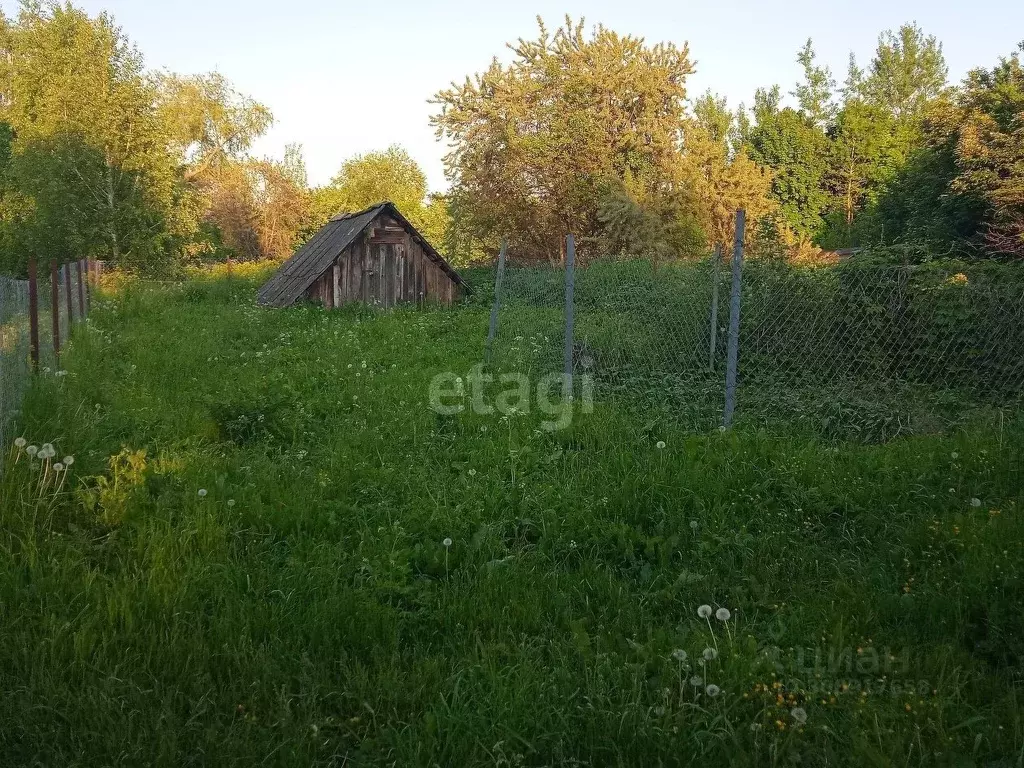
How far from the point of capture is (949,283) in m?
7.27

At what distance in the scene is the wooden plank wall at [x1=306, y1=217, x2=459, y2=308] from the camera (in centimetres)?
1705

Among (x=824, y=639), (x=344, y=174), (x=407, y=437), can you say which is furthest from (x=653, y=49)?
(x=344, y=174)

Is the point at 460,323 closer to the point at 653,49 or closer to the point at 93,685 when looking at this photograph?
the point at 93,685

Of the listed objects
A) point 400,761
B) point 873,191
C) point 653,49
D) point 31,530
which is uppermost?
point 653,49

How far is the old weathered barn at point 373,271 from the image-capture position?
16906mm

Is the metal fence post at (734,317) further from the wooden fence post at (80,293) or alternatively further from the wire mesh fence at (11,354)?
the wooden fence post at (80,293)

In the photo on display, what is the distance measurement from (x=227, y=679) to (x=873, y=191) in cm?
4944

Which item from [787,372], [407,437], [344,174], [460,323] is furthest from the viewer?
[344,174]

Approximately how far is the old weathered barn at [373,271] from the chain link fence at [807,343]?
849 cm

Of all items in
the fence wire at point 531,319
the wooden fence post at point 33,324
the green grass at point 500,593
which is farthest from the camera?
the fence wire at point 531,319

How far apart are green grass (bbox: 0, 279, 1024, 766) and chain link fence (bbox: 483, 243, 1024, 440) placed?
2.37 feet

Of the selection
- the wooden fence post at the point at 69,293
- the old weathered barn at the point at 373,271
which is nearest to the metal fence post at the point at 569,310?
the wooden fence post at the point at 69,293

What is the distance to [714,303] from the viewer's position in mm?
8820

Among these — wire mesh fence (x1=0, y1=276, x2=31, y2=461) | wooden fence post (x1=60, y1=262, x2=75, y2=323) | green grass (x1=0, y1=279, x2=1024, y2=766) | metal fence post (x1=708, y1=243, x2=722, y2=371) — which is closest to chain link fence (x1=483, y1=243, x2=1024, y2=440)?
metal fence post (x1=708, y1=243, x2=722, y2=371)
